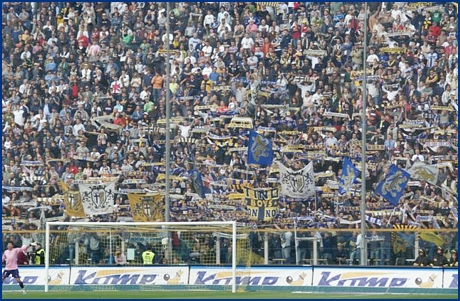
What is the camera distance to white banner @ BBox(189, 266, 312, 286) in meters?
30.5

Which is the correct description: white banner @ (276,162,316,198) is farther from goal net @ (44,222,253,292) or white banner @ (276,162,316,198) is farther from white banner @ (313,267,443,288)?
white banner @ (313,267,443,288)

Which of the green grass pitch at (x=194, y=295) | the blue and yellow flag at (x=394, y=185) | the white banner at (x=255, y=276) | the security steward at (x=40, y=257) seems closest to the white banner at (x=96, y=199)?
the security steward at (x=40, y=257)

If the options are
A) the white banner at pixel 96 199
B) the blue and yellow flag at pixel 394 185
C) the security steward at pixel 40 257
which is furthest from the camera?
the white banner at pixel 96 199

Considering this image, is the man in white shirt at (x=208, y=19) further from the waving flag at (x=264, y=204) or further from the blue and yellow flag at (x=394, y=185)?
the blue and yellow flag at (x=394, y=185)

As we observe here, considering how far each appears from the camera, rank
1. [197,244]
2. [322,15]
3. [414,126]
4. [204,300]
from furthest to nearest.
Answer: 1. [322,15]
2. [414,126]
3. [197,244]
4. [204,300]

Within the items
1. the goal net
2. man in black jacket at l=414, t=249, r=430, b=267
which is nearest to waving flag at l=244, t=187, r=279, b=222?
the goal net

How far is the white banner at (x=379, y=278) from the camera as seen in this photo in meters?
29.0

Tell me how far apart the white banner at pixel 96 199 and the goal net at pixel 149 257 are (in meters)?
2.02

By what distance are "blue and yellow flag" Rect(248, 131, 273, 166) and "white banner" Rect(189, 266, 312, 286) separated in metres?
6.33

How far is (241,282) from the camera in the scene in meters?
31.3

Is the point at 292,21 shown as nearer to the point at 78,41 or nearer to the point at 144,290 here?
the point at 78,41

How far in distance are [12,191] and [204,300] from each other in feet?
50.8

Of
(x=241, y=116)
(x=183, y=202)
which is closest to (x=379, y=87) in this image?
(x=241, y=116)

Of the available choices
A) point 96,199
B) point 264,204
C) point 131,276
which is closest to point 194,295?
point 131,276
